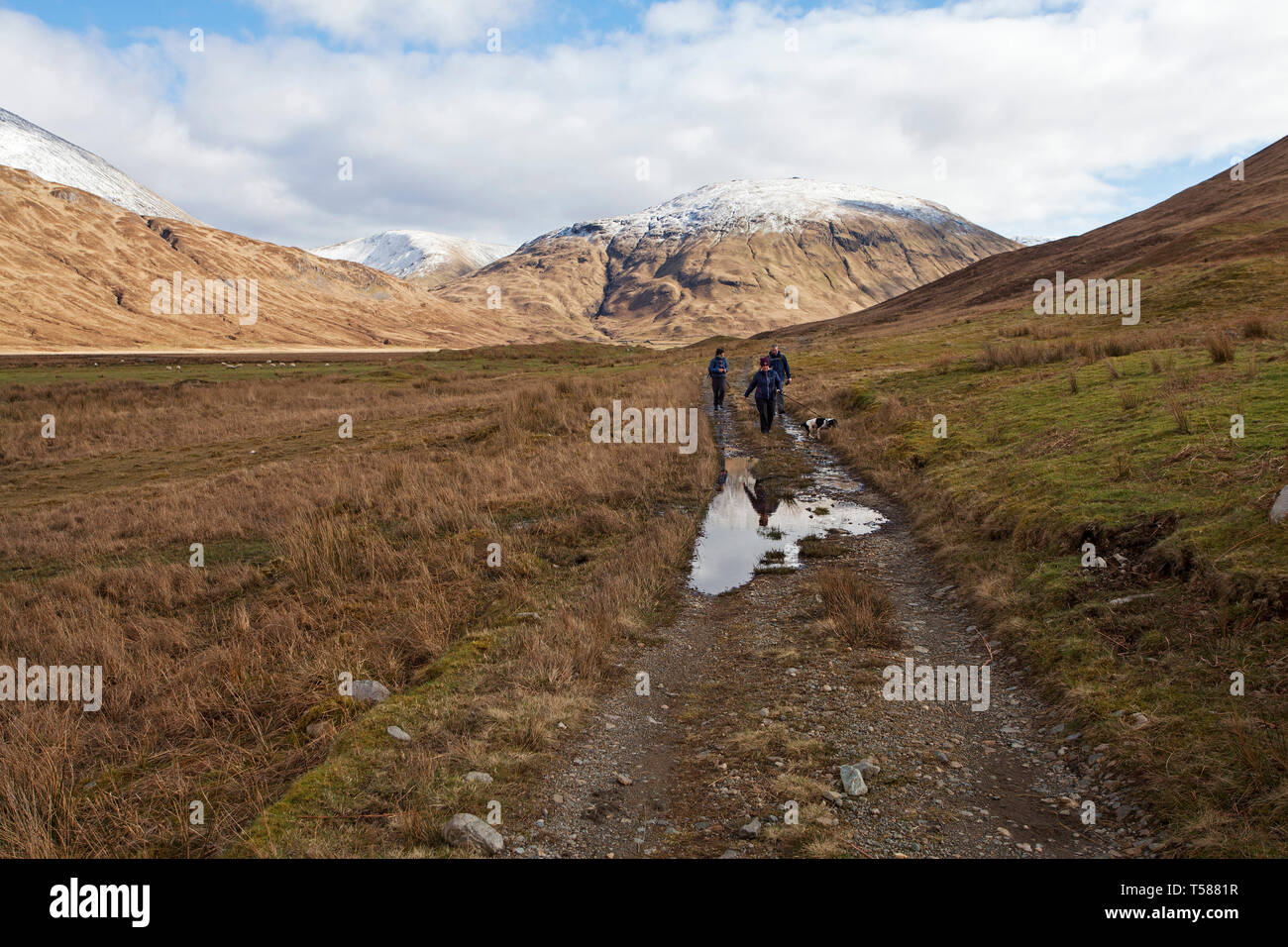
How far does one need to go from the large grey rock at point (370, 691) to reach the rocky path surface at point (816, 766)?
210 cm

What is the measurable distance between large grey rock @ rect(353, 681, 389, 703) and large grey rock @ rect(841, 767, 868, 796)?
4264mm

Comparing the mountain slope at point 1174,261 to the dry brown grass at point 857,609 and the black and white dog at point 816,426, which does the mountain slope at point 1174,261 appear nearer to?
the black and white dog at point 816,426

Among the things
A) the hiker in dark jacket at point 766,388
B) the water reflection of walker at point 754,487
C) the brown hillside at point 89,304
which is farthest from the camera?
the brown hillside at point 89,304

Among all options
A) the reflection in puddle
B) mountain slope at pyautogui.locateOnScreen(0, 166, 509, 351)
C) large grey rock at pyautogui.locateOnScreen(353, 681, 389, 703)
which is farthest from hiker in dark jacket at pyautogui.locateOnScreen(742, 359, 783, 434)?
mountain slope at pyautogui.locateOnScreen(0, 166, 509, 351)

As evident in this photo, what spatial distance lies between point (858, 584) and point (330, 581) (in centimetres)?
740

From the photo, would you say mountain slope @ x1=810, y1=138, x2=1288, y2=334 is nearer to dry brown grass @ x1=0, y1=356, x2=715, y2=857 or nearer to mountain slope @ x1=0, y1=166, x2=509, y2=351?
dry brown grass @ x1=0, y1=356, x2=715, y2=857

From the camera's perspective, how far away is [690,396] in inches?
1409

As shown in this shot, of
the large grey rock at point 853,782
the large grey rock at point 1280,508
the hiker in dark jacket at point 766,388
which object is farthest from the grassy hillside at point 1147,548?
the hiker in dark jacket at point 766,388

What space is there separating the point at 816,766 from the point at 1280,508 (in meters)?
5.65

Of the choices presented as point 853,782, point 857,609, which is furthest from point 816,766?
point 857,609

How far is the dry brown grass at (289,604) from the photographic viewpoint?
562 cm

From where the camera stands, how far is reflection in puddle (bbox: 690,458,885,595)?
36.5 feet

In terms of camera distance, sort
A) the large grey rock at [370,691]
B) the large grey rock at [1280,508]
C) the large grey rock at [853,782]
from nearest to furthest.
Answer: the large grey rock at [853,782] < the large grey rock at [370,691] < the large grey rock at [1280,508]

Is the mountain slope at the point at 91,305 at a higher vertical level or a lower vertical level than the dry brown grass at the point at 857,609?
higher
